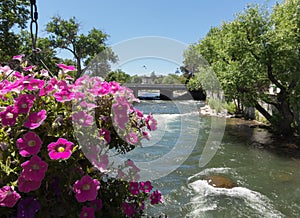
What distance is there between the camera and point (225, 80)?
9.05 m

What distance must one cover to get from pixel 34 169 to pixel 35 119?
0.20m

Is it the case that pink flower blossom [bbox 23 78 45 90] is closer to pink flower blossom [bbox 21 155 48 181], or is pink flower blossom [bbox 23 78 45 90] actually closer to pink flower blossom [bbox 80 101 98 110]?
pink flower blossom [bbox 80 101 98 110]

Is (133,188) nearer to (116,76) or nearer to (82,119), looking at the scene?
(82,119)

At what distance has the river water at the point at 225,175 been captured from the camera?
390 cm

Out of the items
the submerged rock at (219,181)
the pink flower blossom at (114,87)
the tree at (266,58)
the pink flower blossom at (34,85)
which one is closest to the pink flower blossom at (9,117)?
the pink flower blossom at (34,85)

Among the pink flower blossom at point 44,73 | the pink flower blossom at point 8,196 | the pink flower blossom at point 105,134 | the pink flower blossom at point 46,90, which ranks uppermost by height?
the pink flower blossom at point 44,73

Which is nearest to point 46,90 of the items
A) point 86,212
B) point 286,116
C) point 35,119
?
point 35,119

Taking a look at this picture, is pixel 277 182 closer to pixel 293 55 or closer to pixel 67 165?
pixel 293 55

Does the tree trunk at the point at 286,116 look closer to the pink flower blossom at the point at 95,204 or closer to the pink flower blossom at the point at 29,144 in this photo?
the pink flower blossom at the point at 95,204

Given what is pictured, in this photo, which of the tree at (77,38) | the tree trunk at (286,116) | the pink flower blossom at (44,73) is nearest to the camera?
the pink flower blossom at (44,73)

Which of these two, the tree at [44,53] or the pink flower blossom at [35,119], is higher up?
the tree at [44,53]

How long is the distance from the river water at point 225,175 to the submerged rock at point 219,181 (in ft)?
0.40

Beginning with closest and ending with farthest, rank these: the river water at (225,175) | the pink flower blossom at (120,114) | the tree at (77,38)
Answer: the pink flower blossom at (120,114), the river water at (225,175), the tree at (77,38)

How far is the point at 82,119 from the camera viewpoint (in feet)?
3.37
